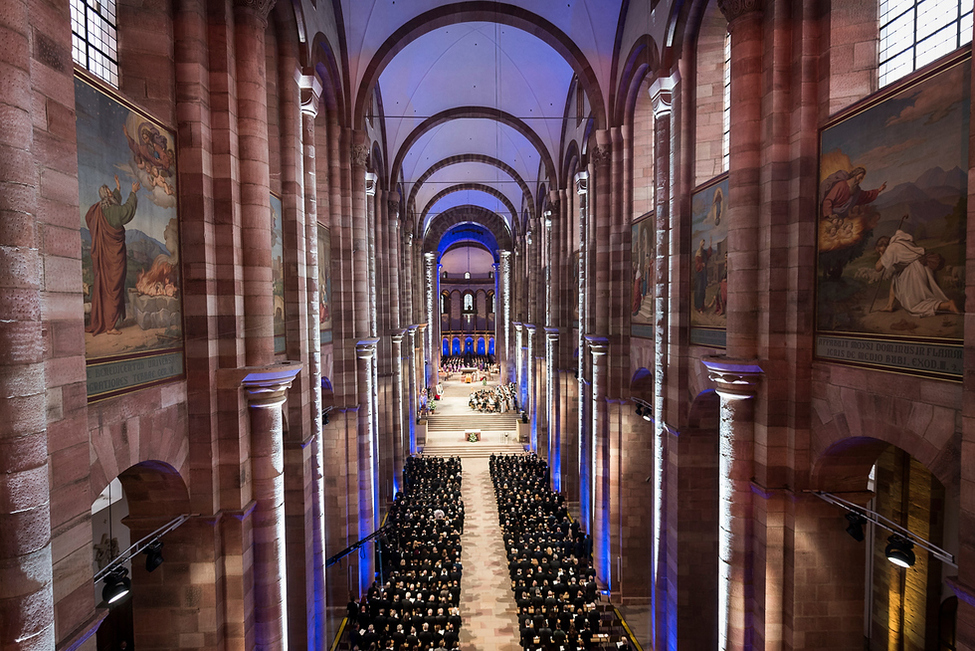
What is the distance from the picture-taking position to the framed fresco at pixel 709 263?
361 inches

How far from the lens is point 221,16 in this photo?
7.46m

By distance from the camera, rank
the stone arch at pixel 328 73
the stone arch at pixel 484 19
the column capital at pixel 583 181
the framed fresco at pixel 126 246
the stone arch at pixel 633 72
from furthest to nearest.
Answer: the column capital at pixel 583 181 < the stone arch at pixel 484 19 < the stone arch at pixel 633 72 < the stone arch at pixel 328 73 < the framed fresco at pixel 126 246

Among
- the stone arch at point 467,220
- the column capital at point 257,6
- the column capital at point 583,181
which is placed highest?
the stone arch at point 467,220

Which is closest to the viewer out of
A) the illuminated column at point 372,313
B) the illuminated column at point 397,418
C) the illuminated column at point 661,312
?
the illuminated column at point 661,312

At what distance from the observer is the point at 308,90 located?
10938 millimetres

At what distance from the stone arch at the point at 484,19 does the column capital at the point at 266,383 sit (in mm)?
10374

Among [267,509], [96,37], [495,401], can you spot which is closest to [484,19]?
[96,37]

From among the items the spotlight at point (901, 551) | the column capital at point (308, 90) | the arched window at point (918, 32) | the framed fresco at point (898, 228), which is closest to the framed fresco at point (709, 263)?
the framed fresco at point (898, 228)

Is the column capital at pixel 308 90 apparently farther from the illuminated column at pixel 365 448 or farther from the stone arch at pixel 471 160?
the stone arch at pixel 471 160

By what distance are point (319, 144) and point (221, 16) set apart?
22.0 ft

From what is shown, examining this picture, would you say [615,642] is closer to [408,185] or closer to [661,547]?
[661,547]

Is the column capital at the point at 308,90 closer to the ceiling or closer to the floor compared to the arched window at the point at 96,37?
closer to the ceiling

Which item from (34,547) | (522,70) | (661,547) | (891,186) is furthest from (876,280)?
(522,70)

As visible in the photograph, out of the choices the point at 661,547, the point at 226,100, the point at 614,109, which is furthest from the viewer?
the point at 614,109
